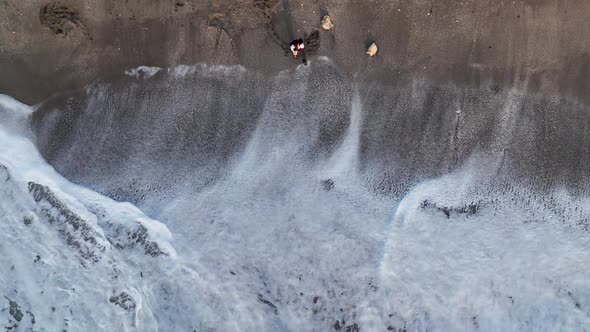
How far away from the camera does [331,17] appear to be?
8.21 m

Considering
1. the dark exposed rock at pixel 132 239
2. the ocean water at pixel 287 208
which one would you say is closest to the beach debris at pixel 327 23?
the ocean water at pixel 287 208

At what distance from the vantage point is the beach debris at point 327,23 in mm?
8133

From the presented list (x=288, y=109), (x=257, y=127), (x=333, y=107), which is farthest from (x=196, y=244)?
(x=333, y=107)

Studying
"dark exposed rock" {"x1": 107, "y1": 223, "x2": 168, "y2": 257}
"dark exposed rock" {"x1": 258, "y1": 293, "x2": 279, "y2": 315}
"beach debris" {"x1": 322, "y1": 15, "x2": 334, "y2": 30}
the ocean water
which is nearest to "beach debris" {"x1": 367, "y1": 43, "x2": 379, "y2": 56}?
the ocean water

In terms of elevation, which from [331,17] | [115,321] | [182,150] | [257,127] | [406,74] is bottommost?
[115,321]

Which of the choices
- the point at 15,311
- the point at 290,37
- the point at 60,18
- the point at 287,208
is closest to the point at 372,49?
the point at 290,37

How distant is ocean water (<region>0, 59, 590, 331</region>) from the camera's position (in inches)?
308

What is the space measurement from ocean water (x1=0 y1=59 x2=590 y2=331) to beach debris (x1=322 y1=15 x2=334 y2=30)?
65 cm

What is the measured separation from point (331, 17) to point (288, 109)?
182 cm

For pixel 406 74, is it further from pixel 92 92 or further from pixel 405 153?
pixel 92 92

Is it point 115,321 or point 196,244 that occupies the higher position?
point 196,244

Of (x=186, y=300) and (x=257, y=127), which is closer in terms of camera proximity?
(x=186, y=300)

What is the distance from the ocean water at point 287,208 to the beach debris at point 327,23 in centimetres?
65

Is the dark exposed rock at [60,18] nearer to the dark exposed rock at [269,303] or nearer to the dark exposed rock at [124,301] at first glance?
the dark exposed rock at [124,301]
